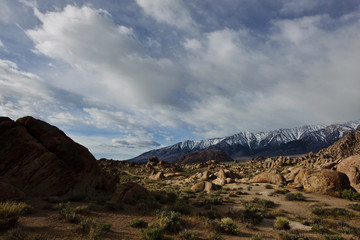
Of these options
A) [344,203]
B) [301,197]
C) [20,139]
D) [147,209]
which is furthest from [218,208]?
[20,139]

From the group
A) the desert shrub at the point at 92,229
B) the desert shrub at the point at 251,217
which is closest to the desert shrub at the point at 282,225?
the desert shrub at the point at 251,217

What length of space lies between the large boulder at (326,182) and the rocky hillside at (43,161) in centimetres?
2376

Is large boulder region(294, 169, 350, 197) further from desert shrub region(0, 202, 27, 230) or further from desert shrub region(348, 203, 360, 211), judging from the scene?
desert shrub region(0, 202, 27, 230)

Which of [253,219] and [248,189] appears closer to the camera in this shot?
[253,219]

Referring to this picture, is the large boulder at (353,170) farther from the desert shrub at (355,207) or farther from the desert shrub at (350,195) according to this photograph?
the desert shrub at (355,207)

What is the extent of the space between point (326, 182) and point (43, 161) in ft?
97.5

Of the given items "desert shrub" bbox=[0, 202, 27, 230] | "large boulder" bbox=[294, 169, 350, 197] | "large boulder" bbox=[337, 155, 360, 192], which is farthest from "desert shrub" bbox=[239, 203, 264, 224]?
"large boulder" bbox=[337, 155, 360, 192]

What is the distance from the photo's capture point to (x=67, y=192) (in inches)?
605

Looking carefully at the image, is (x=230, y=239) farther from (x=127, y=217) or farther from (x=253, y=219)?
(x=127, y=217)

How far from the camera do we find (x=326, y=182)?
20.1 metres

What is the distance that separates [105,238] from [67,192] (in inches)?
392

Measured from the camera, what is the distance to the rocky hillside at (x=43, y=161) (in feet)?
47.9

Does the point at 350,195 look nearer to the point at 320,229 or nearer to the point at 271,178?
the point at 271,178

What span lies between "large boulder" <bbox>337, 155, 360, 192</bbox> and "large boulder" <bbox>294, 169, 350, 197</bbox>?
1.28m
